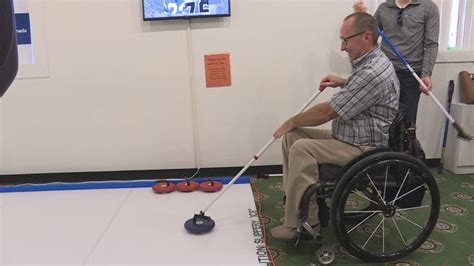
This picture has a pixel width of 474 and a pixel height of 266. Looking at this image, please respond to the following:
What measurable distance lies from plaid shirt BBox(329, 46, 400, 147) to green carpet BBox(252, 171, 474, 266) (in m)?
0.59

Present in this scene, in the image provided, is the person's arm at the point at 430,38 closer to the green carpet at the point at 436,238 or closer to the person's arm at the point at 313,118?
the green carpet at the point at 436,238

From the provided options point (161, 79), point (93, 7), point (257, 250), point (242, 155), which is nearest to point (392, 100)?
point (257, 250)

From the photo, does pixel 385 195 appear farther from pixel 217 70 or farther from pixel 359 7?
pixel 217 70

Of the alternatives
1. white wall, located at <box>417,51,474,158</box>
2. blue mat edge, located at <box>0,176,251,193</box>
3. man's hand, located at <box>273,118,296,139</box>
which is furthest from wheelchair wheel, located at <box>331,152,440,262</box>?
white wall, located at <box>417,51,474,158</box>

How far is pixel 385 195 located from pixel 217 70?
1677mm

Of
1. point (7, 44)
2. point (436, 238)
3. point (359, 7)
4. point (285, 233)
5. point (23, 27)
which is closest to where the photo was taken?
point (7, 44)

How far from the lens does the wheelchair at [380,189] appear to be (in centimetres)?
184

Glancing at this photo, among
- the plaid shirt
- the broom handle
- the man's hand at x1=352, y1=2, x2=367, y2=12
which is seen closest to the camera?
the plaid shirt

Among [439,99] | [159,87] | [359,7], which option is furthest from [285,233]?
[439,99]

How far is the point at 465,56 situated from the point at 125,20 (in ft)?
8.67

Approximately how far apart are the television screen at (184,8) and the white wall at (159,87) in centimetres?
9

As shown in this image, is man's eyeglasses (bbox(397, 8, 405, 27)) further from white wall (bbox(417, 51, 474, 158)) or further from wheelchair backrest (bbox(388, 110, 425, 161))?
wheelchair backrest (bbox(388, 110, 425, 161))

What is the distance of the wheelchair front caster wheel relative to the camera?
2016 millimetres

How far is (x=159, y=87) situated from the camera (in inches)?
127
